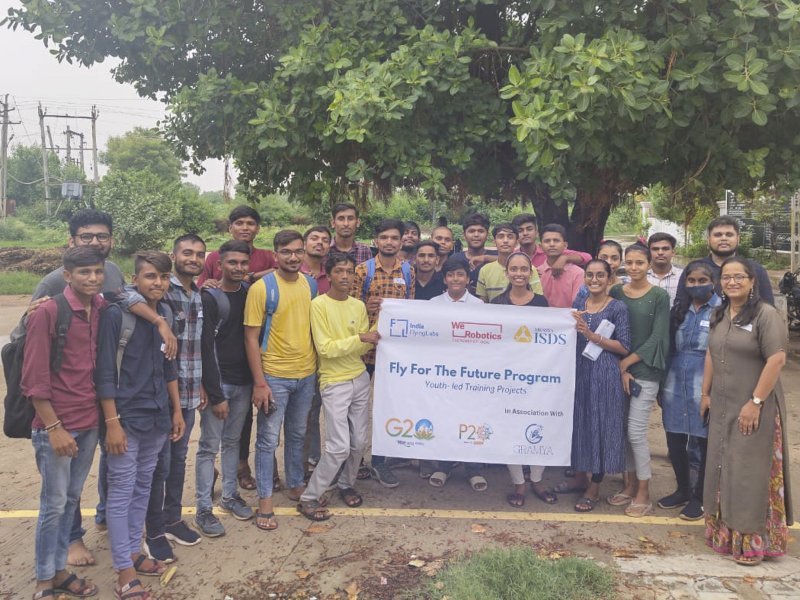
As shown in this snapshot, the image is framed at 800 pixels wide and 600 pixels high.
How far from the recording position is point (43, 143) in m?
45.5

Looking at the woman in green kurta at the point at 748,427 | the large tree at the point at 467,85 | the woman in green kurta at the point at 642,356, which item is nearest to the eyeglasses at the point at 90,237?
the large tree at the point at 467,85

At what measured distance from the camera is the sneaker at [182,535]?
3.79 metres

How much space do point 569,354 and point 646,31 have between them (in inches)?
134

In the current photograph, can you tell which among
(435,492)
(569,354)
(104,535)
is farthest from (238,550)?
(569,354)

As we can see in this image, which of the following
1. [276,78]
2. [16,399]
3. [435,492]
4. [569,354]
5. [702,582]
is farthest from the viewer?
[276,78]

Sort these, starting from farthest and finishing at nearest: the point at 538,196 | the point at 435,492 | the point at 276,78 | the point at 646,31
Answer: the point at 538,196 < the point at 276,78 < the point at 646,31 < the point at 435,492

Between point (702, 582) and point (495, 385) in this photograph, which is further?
point (495, 385)

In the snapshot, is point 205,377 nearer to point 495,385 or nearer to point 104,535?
point 104,535

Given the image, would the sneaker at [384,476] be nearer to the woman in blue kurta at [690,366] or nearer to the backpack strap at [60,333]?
the woman in blue kurta at [690,366]

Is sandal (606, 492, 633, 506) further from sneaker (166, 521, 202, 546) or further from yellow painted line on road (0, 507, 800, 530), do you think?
sneaker (166, 521, 202, 546)

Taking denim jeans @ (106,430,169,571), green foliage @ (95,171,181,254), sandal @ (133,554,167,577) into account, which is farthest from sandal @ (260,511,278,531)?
green foliage @ (95,171,181,254)

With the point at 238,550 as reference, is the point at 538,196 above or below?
above

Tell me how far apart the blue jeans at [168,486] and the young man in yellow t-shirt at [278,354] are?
49 cm

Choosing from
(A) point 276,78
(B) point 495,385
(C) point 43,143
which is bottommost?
(B) point 495,385
